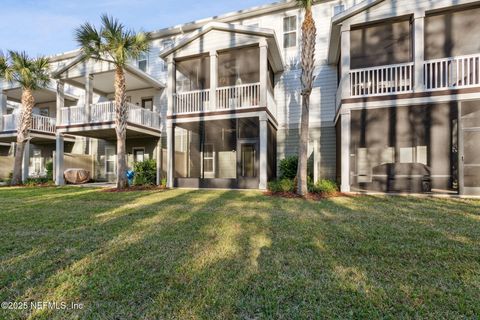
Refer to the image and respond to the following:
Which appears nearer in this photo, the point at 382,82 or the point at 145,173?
the point at 382,82

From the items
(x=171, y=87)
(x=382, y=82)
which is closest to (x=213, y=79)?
(x=171, y=87)

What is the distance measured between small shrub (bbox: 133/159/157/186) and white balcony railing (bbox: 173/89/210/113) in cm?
336

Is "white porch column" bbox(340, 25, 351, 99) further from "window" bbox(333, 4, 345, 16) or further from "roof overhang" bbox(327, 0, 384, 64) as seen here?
"window" bbox(333, 4, 345, 16)

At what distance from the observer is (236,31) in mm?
10188

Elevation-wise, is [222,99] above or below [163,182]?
above

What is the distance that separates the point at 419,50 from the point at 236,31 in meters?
7.03

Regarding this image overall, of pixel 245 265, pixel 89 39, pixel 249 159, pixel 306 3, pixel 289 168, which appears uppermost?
pixel 306 3

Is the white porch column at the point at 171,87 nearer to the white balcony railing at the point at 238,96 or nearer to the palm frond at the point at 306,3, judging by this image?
the white balcony railing at the point at 238,96

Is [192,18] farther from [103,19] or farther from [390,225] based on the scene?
[390,225]

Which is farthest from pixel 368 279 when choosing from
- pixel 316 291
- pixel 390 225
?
pixel 390 225

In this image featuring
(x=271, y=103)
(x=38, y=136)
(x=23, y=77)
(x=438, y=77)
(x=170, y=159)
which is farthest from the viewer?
(x=38, y=136)

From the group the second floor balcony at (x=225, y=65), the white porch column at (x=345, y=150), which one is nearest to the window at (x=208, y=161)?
the second floor balcony at (x=225, y=65)

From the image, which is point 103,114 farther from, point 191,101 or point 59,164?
point 191,101

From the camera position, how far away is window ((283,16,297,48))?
12.4m
